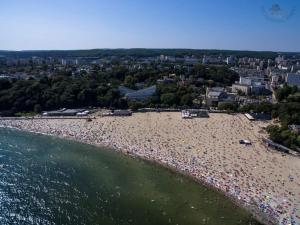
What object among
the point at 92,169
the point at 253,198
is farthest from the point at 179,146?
the point at 253,198

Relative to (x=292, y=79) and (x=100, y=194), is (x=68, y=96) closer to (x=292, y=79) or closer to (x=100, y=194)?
(x=100, y=194)

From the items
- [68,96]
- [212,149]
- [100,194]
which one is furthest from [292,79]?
[100,194]

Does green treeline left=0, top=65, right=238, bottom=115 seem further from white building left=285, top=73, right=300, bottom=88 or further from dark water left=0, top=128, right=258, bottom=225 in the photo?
white building left=285, top=73, right=300, bottom=88

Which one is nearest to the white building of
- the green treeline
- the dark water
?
the green treeline

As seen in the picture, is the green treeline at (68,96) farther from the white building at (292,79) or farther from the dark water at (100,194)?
the white building at (292,79)

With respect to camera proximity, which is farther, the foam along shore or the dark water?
the foam along shore

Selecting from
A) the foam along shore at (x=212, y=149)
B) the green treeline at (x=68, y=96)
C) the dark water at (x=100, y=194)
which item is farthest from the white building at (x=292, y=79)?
the dark water at (x=100, y=194)
